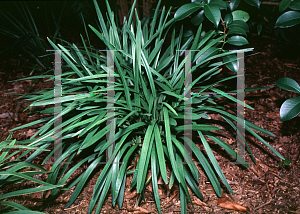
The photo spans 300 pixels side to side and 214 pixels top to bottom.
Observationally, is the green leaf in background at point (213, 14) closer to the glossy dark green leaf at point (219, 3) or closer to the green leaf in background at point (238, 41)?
the glossy dark green leaf at point (219, 3)

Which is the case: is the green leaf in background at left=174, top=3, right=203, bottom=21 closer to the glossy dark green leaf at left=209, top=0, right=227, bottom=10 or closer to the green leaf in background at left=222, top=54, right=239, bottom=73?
the glossy dark green leaf at left=209, top=0, right=227, bottom=10

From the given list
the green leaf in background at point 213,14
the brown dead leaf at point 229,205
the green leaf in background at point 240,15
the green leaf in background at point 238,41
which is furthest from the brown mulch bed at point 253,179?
the green leaf in background at point 213,14

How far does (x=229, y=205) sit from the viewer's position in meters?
1.48

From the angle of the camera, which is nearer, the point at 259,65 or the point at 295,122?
the point at 295,122

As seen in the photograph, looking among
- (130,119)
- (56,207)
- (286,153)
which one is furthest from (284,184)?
(56,207)

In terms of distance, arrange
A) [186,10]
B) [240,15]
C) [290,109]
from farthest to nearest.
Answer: [240,15] < [186,10] < [290,109]

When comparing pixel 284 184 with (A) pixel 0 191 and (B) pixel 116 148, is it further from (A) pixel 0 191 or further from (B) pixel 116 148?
(A) pixel 0 191

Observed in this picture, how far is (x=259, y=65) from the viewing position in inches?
100

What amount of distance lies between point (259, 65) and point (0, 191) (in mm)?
2704

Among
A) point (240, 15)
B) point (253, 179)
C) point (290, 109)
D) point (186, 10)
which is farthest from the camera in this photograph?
point (253, 179)

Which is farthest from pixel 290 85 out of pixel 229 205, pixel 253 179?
pixel 229 205

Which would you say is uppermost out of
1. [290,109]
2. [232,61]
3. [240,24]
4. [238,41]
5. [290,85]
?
[240,24]

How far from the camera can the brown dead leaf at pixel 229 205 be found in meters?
1.47

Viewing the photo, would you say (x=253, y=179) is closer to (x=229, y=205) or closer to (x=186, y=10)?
(x=229, y=205)
